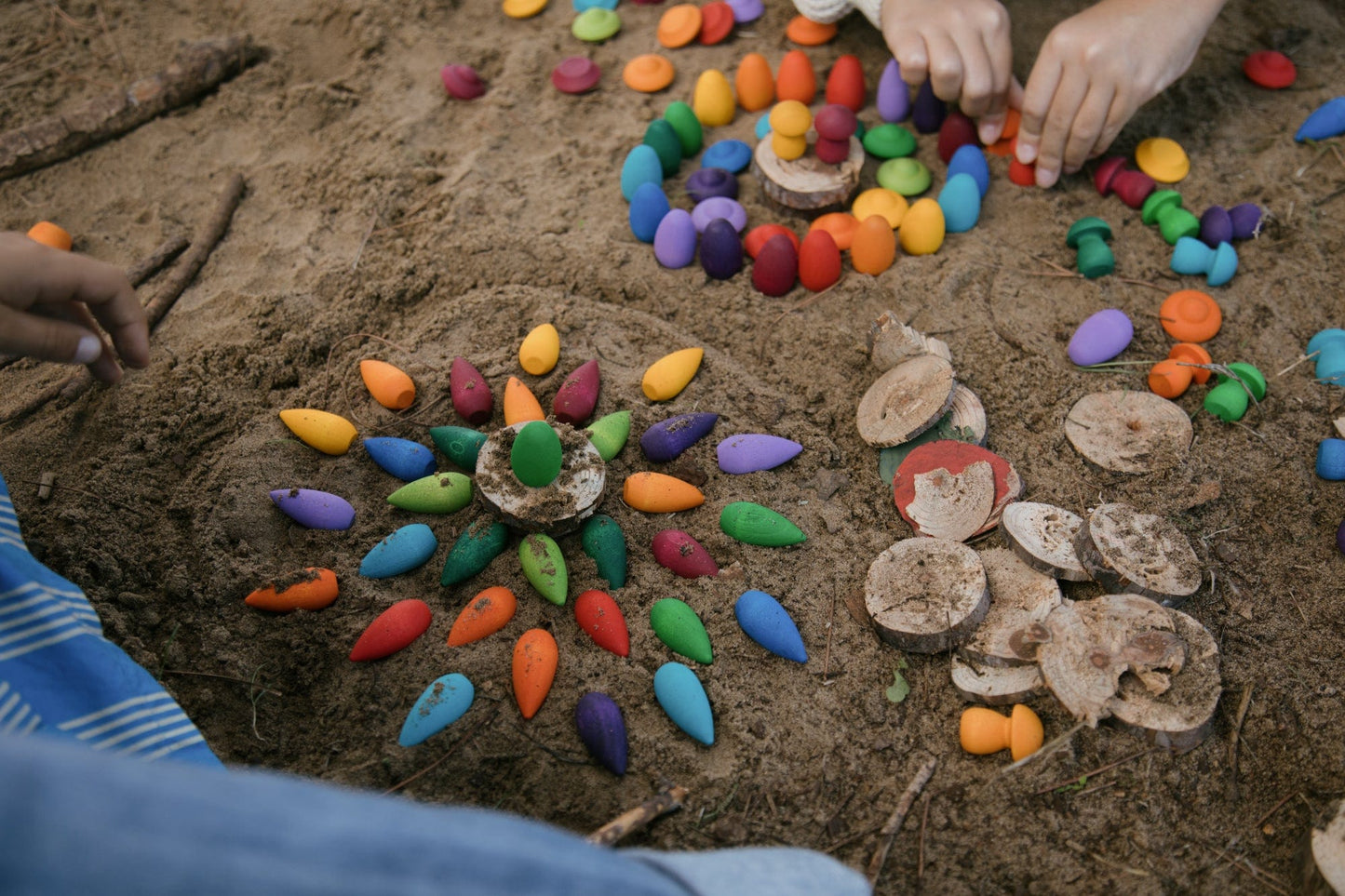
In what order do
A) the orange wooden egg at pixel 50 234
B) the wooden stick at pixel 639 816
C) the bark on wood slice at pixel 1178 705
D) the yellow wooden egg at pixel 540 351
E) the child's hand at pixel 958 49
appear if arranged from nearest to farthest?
the wooden stick at pixel 639 816 < the bark on wood slice at pixel 1178 705 < the yellow wooden egg at pixel 540 351 < the child's hand at pixel 958 49 < the orange wooden egg at pixel 50 234

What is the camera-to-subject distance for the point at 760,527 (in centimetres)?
191

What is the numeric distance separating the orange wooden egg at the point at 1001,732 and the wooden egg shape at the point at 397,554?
1137 mm

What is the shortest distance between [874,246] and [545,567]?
123 cm

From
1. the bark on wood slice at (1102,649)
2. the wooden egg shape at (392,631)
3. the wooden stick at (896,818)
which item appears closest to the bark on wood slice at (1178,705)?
the bark on wood slice at (1102,649)

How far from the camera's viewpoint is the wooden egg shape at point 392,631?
1747 millimetres

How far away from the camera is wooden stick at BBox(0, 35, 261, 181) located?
2.85 metres

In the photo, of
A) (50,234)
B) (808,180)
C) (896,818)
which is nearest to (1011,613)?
(896,818)

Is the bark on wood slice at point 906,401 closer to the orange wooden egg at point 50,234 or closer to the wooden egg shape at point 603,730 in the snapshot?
the wooden egg shape at point 603,730

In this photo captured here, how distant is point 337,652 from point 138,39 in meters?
2.74

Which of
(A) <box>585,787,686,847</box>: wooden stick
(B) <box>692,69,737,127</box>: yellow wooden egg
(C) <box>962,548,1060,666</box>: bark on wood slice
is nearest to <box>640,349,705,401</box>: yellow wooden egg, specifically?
(C) <box>962,548,1060,666</box>: bark on wood slice

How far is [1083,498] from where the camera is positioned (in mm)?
1983

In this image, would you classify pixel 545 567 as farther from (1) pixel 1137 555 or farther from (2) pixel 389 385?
(1) pixel 1137 555

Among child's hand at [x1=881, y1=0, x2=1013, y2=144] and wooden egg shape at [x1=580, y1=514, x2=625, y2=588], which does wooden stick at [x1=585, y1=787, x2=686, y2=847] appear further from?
child's hand at [x1=881, y1=0, x2=1013, y2=144]

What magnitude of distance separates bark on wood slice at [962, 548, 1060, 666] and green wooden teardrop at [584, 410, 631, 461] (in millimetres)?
822
